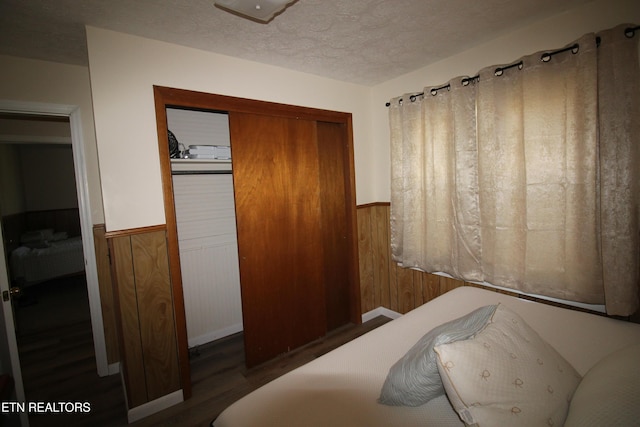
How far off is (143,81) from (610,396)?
107 inches

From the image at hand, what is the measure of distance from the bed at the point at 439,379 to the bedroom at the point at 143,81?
1500 mm

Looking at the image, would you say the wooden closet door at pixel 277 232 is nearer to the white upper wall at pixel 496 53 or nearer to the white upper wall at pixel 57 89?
the white upper wall at pixel 496 53

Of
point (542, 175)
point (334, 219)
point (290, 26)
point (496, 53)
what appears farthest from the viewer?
point (334, 219)

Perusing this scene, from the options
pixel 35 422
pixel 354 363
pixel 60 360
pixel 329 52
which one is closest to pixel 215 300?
pixel 35 422

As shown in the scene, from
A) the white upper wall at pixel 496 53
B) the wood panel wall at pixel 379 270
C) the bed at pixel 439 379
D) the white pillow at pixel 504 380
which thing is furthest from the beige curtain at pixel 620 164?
the wood panel wall at pixel 379 270

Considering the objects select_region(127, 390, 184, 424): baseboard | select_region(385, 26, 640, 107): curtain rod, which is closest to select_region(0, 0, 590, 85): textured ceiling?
select_region(385, 26, 640, 107): curtain rod

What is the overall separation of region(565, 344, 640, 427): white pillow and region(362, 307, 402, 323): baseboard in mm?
2236

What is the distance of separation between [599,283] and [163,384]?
300 centimetres

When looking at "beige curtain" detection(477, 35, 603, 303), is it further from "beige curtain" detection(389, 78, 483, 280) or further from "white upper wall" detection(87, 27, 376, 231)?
"white upper wall" detection(87, 27, 376, 231)

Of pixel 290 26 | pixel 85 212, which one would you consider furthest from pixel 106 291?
pixel 290 26

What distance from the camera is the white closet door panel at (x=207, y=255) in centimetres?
272

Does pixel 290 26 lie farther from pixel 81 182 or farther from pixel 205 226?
pixel 81 182

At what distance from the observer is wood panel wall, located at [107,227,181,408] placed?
73.7 inches

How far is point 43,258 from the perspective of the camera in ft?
15.6
